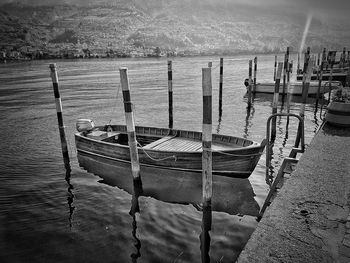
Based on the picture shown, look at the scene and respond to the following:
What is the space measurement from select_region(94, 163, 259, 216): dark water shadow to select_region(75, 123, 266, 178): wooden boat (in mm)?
325

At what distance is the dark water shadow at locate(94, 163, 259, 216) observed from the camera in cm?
870

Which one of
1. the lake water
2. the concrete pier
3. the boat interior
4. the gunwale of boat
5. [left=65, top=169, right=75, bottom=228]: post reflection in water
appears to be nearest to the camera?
the concrete pier

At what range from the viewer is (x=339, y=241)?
4.09m

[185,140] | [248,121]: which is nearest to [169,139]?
[185,140]

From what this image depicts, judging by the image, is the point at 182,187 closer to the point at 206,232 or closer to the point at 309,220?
the point at 206,232

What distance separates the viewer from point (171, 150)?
1012 cm

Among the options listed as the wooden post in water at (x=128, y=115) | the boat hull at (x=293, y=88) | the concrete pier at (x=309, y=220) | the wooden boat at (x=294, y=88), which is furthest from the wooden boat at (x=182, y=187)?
the wooden boat at (x=294, y=88)

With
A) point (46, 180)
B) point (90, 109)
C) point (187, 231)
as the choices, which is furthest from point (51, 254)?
point (90, 109)

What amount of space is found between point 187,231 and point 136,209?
6.82ft

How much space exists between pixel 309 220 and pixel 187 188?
5.75 meters

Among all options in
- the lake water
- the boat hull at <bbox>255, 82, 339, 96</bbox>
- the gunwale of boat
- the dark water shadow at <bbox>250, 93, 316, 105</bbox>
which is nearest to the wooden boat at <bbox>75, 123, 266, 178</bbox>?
the gunwale of boat

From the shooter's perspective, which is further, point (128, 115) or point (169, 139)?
point (169, 139)

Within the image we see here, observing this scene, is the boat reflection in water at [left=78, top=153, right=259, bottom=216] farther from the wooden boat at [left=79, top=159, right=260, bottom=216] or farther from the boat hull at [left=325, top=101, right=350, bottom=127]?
the boat hull at [left=325, top=101, right=350, bottom=127]

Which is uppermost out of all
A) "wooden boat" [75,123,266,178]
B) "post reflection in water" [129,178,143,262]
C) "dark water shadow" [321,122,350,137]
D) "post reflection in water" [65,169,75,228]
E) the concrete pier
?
the concrete pier
